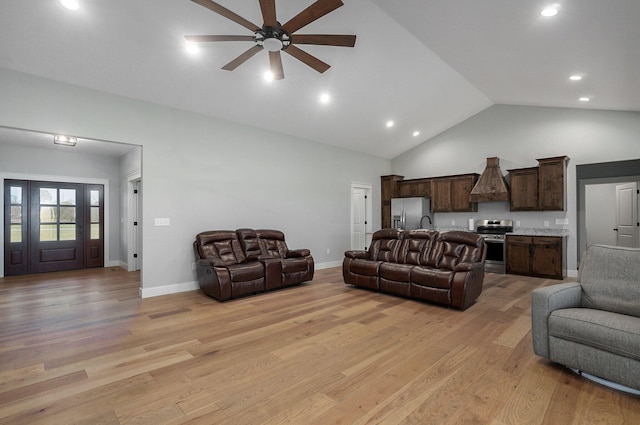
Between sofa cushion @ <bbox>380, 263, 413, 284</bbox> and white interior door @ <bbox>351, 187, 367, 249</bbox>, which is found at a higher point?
white interior door @ <bbox>351, 187, 367, 249</bbox>

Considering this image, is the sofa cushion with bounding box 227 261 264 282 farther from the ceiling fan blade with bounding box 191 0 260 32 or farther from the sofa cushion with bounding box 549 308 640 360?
the sofa cushion with bounding box 549 308 640 360

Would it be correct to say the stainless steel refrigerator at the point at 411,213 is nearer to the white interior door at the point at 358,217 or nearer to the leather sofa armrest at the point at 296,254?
the white interior door at the point at 358,217

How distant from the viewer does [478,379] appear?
7.72 feet

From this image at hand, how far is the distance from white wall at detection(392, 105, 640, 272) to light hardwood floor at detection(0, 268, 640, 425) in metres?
3.51

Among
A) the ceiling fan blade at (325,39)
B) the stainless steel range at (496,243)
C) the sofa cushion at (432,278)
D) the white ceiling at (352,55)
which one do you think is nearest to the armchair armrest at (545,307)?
the sofa cushion at (432,278)

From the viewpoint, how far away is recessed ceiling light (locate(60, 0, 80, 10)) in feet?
9.73

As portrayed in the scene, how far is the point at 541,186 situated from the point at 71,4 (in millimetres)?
7875

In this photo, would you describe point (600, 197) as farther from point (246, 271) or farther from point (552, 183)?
point (246, 271)

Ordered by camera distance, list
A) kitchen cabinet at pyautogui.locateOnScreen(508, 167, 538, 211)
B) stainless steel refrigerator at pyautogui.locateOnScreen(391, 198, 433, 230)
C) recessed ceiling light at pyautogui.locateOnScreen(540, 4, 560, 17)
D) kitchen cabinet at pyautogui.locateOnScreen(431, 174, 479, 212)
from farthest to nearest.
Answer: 1. stainless steel refrigerator at pyautogui.locateOnScreen(391, 198, 433, 230)
2. kitchen cabinet at pyautogui.locateOnScreen(431, 174, 479, 212)
3. kitchen cabinet at pyautogui.locateOnScreen(508, 167, 538, 211)
4. recessed ceiling light at pyautogui.locateOnScreen(540, 4, 560, 17)

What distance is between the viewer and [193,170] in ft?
17.0

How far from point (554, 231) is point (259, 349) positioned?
6.58 metres

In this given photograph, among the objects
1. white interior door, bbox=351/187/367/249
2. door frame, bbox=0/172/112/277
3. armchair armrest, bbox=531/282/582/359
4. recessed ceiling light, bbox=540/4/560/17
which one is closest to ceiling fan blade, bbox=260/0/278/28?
recessed ceiling light, bbox=540/4/560/17

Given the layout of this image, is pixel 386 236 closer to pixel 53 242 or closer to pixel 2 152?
pixel 53 242

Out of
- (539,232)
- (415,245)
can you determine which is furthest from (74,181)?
(539,232)
